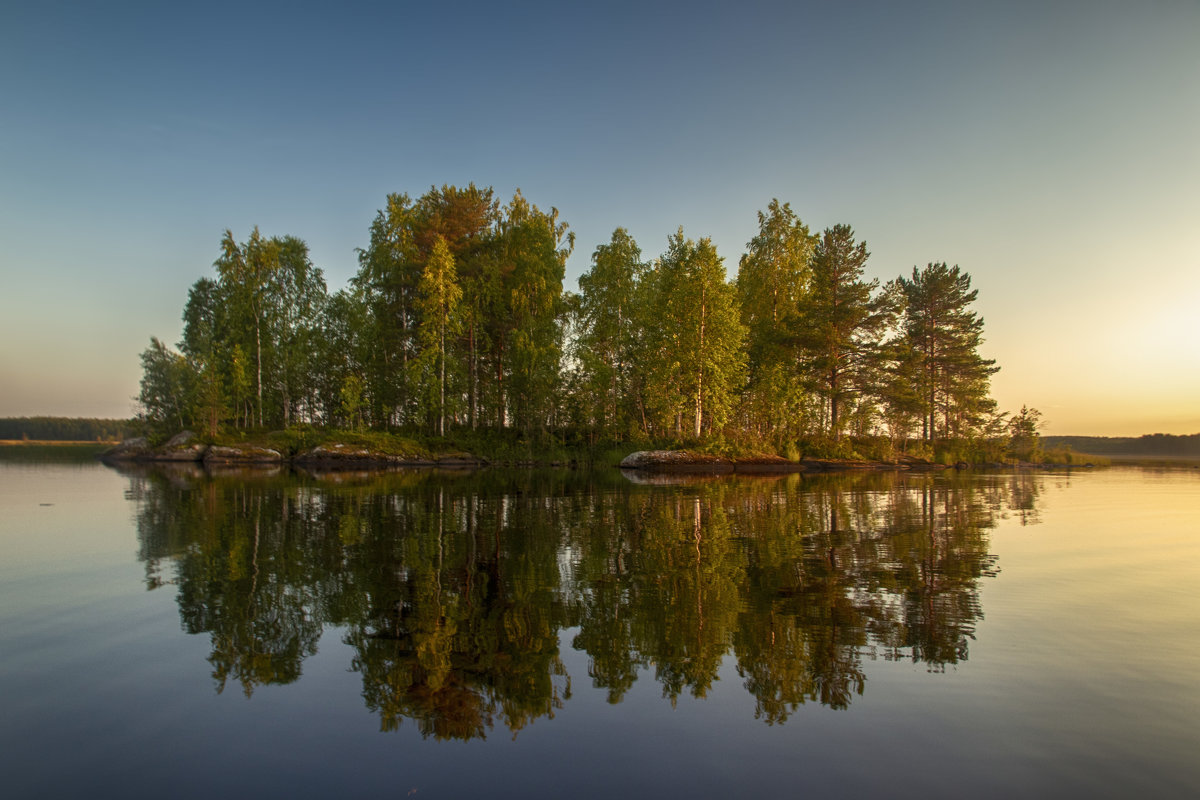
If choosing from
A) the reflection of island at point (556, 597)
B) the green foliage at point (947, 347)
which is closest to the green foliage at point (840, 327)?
the green foliage at point (947, 347)

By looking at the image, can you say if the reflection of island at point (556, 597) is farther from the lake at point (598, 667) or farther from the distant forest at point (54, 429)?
the distant forest at point (54, 429)

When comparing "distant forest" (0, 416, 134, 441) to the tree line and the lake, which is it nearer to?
the tree line

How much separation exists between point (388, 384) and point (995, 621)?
45.2 metres

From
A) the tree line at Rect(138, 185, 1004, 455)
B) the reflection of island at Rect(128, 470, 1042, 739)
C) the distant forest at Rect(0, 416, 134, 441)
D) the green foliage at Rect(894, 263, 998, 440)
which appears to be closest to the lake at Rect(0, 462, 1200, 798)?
the reflection of island at Rect(128, 470, 1042, 739)

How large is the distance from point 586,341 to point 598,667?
39.2 meters

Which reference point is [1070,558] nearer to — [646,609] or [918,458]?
[646,609]

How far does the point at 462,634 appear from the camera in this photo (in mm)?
5492

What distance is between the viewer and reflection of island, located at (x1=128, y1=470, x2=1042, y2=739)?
15.0ft

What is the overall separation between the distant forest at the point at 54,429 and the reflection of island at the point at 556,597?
117652mm

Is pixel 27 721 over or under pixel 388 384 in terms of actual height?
under

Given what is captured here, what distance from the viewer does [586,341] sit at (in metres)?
43.5

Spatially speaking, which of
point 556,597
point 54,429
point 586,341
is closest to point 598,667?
point 556,597

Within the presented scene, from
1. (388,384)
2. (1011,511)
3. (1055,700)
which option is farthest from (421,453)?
(1055,700)

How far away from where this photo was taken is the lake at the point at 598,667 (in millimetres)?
3318
